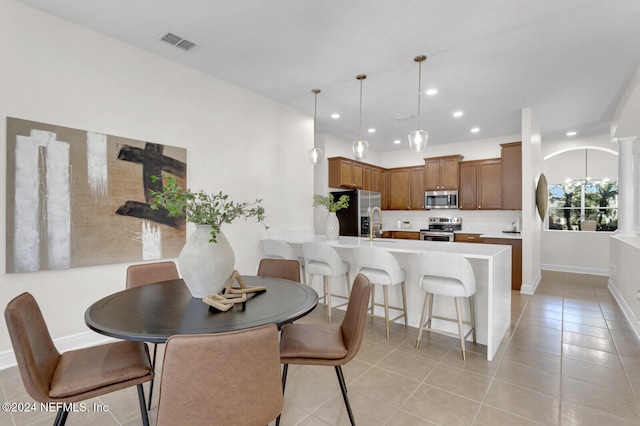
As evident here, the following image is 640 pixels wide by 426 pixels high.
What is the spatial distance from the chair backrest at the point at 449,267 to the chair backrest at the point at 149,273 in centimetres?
212

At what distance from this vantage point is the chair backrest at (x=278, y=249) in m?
3.62

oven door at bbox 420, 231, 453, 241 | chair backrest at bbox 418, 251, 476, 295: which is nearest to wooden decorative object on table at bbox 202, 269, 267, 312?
chair backrest at bbox 418, 251, 476, 295

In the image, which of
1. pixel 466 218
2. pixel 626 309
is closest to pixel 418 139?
pixel 626 309

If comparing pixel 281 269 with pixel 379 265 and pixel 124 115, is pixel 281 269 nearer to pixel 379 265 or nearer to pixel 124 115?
pixel 379 265

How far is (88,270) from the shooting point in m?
2.78

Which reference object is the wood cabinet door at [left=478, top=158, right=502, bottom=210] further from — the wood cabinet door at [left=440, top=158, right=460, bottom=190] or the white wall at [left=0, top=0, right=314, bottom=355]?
the white wall at [left=0, top=0, right=314, bottom=355]

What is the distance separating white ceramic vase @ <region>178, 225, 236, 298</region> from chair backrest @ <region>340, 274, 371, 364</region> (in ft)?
2.48

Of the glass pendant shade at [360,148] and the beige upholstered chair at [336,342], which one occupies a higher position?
the glass pendant shade at [360,148]

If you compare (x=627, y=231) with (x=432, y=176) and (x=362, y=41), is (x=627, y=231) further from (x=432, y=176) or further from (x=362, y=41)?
(x=362, y=41)

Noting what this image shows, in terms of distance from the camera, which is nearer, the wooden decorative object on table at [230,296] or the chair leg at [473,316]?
the wooden decorative object on table at [230,296]

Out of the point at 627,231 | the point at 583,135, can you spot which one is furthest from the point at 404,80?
the point at 583,135

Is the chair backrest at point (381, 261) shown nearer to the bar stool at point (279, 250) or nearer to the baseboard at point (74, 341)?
the bar stool at point (279, 250)

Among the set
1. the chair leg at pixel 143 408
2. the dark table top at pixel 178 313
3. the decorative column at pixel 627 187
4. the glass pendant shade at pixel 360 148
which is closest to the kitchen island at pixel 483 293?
the glass pendant shade at pixel 360 148

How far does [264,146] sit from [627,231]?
223 inches
